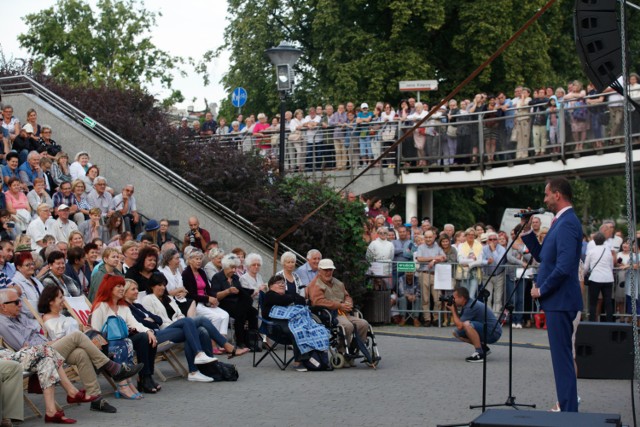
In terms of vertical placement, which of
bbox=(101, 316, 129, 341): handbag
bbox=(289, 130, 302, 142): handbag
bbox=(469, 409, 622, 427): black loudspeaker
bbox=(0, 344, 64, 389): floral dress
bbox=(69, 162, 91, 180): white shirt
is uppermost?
bbox=(289, 130, 302, 142): handbag

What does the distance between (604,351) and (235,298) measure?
6647 mm

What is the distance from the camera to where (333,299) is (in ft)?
49.8

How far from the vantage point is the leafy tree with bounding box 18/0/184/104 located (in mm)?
56688

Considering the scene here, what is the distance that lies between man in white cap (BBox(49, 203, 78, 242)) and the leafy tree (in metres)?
39.1

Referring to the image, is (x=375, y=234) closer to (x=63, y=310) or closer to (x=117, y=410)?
(x=63, y=310)

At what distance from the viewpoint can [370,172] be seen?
29.5 meters

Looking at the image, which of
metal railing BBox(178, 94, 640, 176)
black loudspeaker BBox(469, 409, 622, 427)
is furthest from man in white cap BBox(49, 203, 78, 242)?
black loudspeaker BBox(469, 409, 622, 427)

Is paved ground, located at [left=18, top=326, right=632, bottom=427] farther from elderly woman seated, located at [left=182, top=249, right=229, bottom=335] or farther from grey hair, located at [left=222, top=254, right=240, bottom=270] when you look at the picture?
grey hair, located at [left=222, top=254, right=240, bottom=270]

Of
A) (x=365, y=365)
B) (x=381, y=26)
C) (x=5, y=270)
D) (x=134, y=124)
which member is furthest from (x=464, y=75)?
(x=5, y=270)

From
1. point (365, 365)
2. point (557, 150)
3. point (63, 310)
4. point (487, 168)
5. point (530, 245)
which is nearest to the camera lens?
point (530, 245)

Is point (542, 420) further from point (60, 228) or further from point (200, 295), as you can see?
point (60, 228)

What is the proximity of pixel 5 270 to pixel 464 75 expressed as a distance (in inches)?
970

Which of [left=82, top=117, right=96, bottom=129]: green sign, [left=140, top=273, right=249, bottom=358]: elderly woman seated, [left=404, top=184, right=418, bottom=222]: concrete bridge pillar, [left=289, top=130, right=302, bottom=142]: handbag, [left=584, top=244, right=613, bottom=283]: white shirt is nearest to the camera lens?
[left=140, top=273, right=249, bottom=358]: elderly woman seated

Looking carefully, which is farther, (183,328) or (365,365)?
(365,365)
